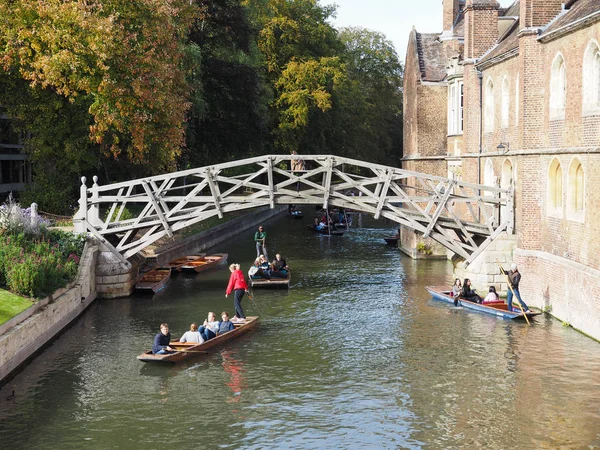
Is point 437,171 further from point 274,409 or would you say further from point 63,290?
point 274,409

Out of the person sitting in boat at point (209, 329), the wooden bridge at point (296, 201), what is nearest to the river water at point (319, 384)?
the person sitting in boat at point (209, 329)

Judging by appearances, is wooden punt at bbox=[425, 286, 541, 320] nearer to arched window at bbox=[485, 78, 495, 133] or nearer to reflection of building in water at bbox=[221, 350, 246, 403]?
arched window at bbox=[485, 78, 495, 133]

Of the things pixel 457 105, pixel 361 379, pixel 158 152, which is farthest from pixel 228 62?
pixel 361 379

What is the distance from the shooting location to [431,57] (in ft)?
132

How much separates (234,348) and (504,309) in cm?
772

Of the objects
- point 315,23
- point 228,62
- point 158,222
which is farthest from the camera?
point 315,23

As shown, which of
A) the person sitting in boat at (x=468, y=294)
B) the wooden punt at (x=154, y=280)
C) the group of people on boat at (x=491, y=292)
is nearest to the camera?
the group of people on boat at (x=491, y=292)

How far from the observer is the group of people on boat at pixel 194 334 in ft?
61.3

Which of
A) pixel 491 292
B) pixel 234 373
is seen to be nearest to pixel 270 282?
pixel 491 292

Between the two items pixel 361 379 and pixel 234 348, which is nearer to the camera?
pixel 361 379

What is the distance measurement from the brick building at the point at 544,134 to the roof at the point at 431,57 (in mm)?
5385

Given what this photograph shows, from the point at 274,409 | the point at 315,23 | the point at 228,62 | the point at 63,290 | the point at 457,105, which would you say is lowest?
the point at 274,409

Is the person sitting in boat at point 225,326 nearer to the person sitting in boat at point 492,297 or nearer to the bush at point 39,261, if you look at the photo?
the bush at point 39,261

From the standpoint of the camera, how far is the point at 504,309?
23.4 metres
